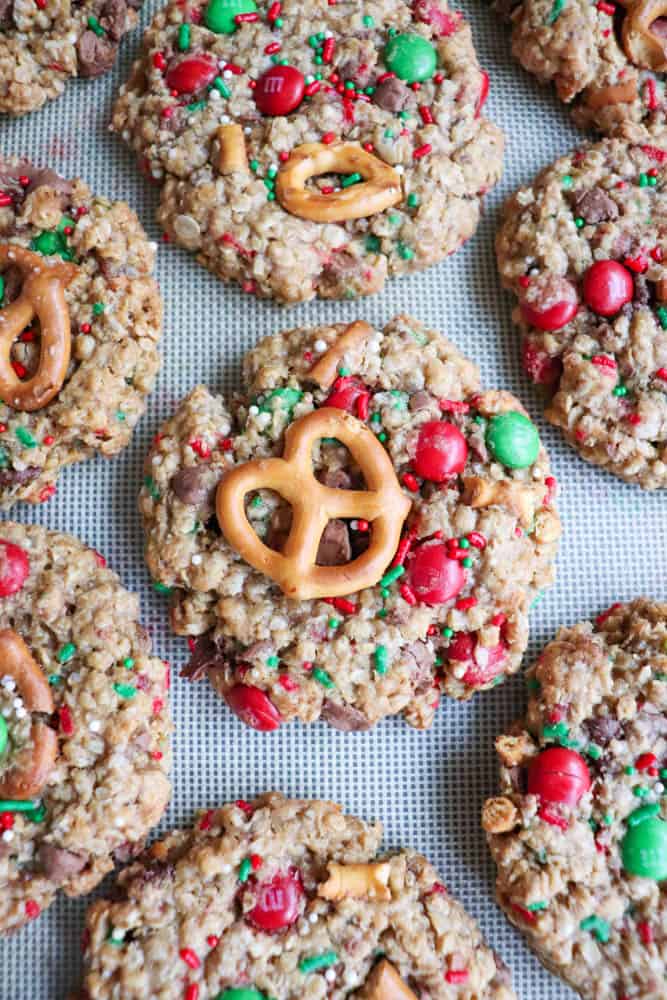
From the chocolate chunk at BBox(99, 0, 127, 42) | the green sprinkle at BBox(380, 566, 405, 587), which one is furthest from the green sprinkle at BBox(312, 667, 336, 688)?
the chocolate chunk at BBox(99, 0, 127, 42)

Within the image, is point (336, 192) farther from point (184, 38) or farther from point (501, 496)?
point (501, 496)

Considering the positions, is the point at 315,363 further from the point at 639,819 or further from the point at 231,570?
the point at 639,819

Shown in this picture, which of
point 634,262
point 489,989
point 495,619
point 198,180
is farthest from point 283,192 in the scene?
point 489,989

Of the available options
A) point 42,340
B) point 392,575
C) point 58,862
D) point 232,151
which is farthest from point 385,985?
point 232,151

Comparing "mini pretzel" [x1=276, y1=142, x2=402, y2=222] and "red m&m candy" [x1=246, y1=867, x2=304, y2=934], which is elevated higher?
"mini pretzel" [x1=276, y1=142, x2=402, y2=222]

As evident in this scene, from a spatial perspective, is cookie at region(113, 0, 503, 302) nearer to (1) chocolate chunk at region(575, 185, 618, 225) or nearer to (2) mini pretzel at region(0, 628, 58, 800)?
(1) chocolate chunk at region(575, 185, 618, 225)

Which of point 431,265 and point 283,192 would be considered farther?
point 431,265

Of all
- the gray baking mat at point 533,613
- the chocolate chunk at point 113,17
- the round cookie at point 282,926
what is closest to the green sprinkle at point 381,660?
the gray baking mat at point 533,613
